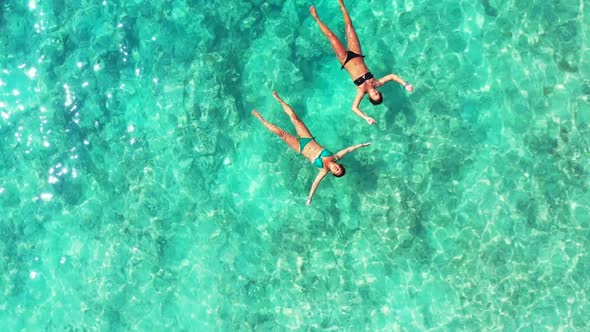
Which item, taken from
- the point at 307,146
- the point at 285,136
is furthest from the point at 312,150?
the point at 285,136

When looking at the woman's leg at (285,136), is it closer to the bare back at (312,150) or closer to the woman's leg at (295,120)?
the woman's leg at (295,120)

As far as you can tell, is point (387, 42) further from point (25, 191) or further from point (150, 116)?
point (25, 191)

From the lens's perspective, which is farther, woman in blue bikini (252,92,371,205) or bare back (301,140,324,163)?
bare back (301,140,324,163)

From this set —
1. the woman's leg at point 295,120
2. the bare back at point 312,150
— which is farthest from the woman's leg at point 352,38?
the bare back at point 312,150

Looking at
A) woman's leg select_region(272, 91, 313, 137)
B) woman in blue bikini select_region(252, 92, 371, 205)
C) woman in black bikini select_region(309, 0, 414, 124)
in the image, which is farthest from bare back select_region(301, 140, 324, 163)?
woman in black bikini select_region(309, 0, 414, 124)

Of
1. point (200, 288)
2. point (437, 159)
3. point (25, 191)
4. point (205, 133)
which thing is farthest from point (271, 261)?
point (25, 191)

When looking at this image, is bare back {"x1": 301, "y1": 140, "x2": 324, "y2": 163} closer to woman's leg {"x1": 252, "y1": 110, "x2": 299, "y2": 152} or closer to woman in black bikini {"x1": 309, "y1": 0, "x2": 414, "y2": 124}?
woman's leg {"x1": 252, "y1": 110, "x2": 299, "y2": 152}

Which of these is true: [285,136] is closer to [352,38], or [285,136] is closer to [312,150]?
[312,150]
